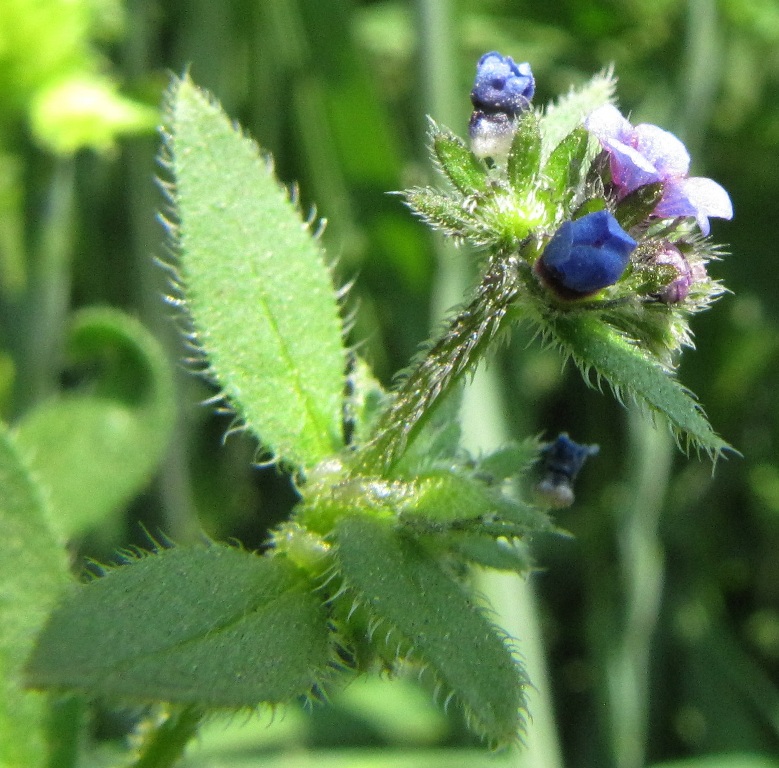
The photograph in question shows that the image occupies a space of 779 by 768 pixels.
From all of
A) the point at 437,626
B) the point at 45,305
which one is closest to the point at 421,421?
the point at 437,626

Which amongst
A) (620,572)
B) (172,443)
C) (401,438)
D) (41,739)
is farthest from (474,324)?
(620,572)

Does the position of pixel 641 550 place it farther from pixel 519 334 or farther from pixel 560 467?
pixel 560 467

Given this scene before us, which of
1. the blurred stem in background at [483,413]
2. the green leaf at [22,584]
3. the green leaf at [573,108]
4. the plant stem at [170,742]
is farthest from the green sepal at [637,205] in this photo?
the blurred stem in background at [483,413]

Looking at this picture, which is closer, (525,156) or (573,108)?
(525,156)

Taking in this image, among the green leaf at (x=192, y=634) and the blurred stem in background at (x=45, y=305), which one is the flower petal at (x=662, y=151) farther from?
the blurred stem in background at (x=45, y=305)

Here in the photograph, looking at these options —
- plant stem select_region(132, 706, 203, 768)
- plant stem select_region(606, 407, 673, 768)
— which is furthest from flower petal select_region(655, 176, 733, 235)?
plant stem select_region(606, 407, 673, 768)
